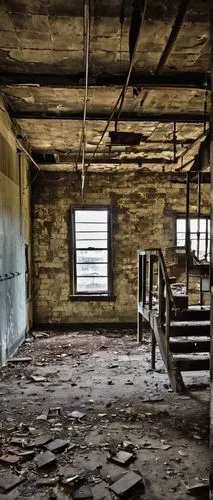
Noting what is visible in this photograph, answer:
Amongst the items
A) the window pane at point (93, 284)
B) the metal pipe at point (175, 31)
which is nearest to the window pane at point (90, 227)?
the window pane at point (93, 284)

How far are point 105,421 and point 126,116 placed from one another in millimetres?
3883

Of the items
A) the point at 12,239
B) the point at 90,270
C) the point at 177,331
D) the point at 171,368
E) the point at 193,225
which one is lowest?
the point at 171,368

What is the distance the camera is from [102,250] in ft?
28.6

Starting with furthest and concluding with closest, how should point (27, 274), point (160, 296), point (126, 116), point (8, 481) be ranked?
point (27, 274)
point (126, 116)
point (160, 296)
point (8, 481)

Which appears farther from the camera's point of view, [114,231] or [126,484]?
[114,231]

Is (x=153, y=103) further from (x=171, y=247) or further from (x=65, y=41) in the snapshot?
(x=171, y=247)

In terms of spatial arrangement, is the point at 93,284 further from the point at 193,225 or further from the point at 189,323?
the point at 189,323

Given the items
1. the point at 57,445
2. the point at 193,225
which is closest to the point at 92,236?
the point at 193,225

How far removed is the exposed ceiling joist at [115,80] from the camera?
4289 millimetres

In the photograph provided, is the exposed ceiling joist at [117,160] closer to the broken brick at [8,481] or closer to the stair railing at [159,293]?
the stair railing at [159,293]

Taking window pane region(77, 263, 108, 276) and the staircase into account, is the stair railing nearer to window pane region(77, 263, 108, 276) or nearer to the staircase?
the staircase

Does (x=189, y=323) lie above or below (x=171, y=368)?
above

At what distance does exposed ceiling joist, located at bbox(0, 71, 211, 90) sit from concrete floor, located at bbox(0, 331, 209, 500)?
10.8 feet

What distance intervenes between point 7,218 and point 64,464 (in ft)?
11.5
